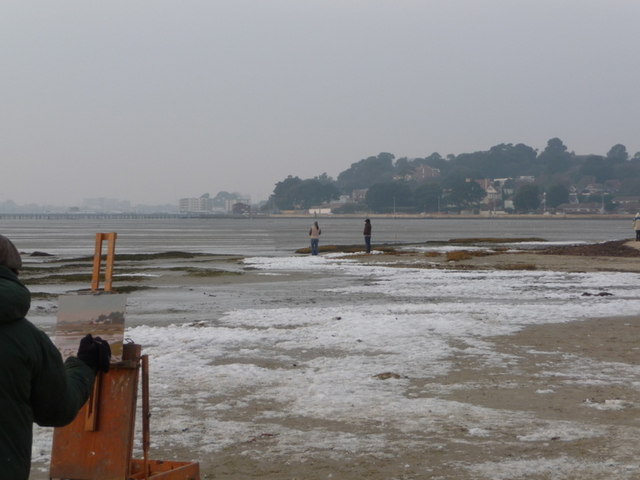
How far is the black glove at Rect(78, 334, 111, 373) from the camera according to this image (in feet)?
14.0

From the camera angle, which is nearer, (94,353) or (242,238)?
(94,353)

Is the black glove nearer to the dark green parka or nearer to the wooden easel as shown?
the dark green parka

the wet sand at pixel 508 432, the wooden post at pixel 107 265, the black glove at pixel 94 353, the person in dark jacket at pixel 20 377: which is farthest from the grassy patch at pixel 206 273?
the person in dark jacket at pixel 20 377

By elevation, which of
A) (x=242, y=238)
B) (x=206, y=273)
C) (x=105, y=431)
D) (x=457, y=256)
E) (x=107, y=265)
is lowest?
(x=242, y=238)

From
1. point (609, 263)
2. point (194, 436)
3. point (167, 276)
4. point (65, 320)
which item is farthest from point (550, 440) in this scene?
point (609, 263)

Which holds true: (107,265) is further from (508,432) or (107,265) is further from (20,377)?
(508,432)

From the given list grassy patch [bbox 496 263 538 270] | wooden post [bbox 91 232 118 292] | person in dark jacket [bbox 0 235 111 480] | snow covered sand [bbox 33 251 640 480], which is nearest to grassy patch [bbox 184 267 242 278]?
grassy patch [bbox 496 263 538 270]

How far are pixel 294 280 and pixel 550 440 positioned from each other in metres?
19.0

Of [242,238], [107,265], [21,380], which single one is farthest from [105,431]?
[242,238]

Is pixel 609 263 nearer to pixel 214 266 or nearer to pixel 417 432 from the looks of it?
pixel 214 266

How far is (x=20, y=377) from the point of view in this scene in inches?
139

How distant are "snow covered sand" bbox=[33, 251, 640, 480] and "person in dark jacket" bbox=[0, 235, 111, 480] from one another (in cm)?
297

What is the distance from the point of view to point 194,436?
24.7 ft

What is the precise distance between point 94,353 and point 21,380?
764 millimetres
